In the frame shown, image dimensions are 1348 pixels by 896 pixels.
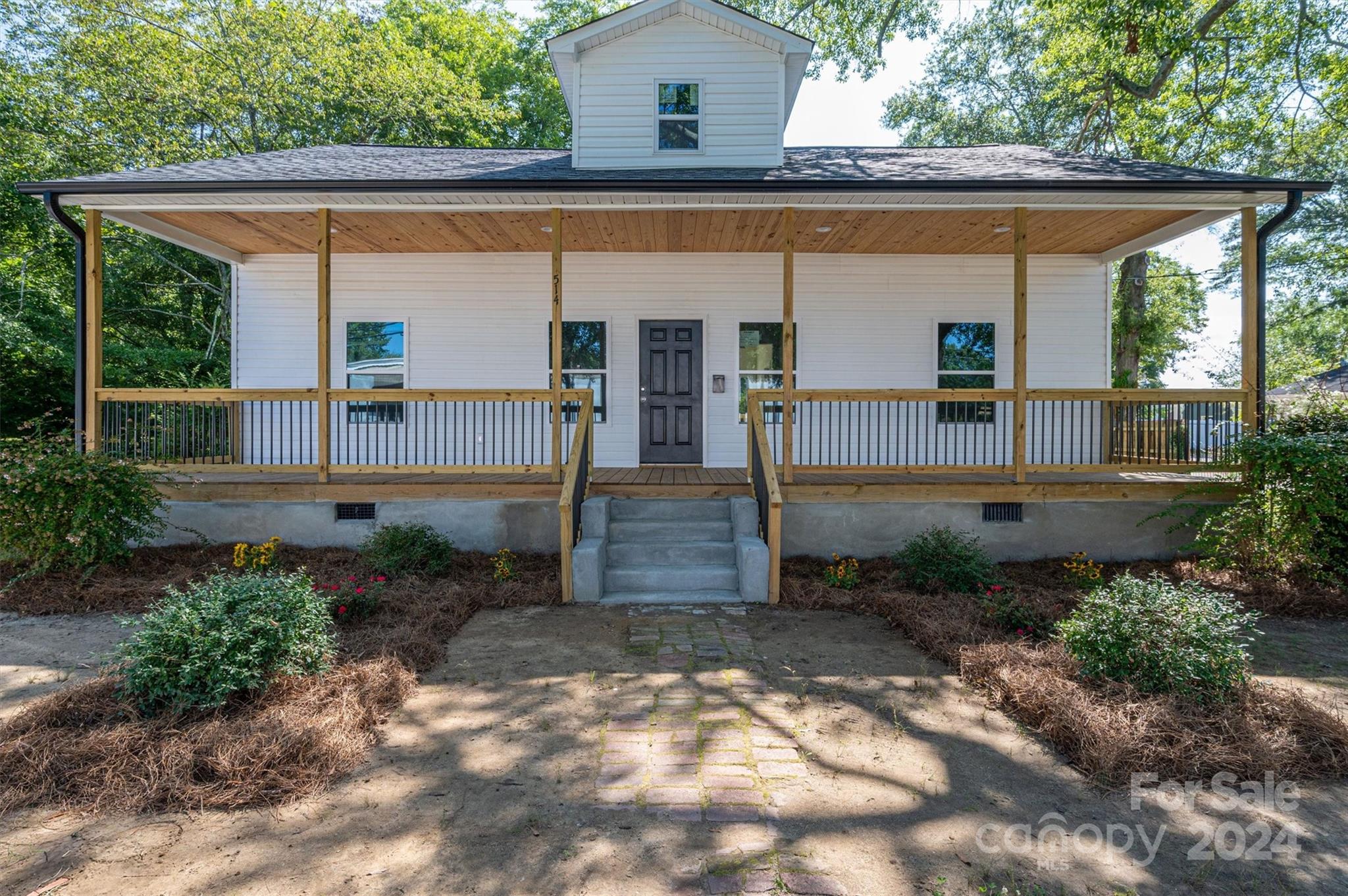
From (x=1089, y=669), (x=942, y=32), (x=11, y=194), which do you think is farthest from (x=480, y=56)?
(x=1089, y=669)

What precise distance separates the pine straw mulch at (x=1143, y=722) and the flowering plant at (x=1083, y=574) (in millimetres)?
1931

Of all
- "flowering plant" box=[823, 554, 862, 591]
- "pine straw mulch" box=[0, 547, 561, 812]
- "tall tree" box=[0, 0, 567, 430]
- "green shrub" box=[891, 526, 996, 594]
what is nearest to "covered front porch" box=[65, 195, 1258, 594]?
"flowering plant" box=[823, 554, 862, 591]

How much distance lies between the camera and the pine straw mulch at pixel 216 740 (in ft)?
9.40

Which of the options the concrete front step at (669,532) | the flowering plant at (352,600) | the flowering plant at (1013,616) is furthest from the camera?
the concrete front step at (669,532)

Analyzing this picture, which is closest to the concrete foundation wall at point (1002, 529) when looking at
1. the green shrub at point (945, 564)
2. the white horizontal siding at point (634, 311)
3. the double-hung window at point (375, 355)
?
the green shrub at point (945, 564)

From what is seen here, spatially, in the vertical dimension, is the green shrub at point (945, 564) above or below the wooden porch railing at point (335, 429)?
below

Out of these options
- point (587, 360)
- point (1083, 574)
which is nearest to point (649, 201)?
point (587, 360)

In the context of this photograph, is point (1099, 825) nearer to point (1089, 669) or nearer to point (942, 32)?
point (1089, 669)

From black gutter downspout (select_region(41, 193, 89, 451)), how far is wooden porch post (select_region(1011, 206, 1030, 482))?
956cm

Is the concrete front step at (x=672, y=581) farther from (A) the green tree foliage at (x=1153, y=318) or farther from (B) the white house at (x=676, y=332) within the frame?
(A) the green tree foliage at (x=1153, y=318)

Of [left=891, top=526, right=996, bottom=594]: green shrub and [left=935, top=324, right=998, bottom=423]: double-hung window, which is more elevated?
[left=935, top=324, right=998, bottom=423]: double-hung window

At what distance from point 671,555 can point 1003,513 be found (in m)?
3.64

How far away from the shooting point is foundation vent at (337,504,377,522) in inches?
285

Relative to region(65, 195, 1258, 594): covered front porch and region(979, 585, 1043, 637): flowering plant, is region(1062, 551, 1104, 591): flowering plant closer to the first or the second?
region(65, 195, 1258, 594): covered front porch
